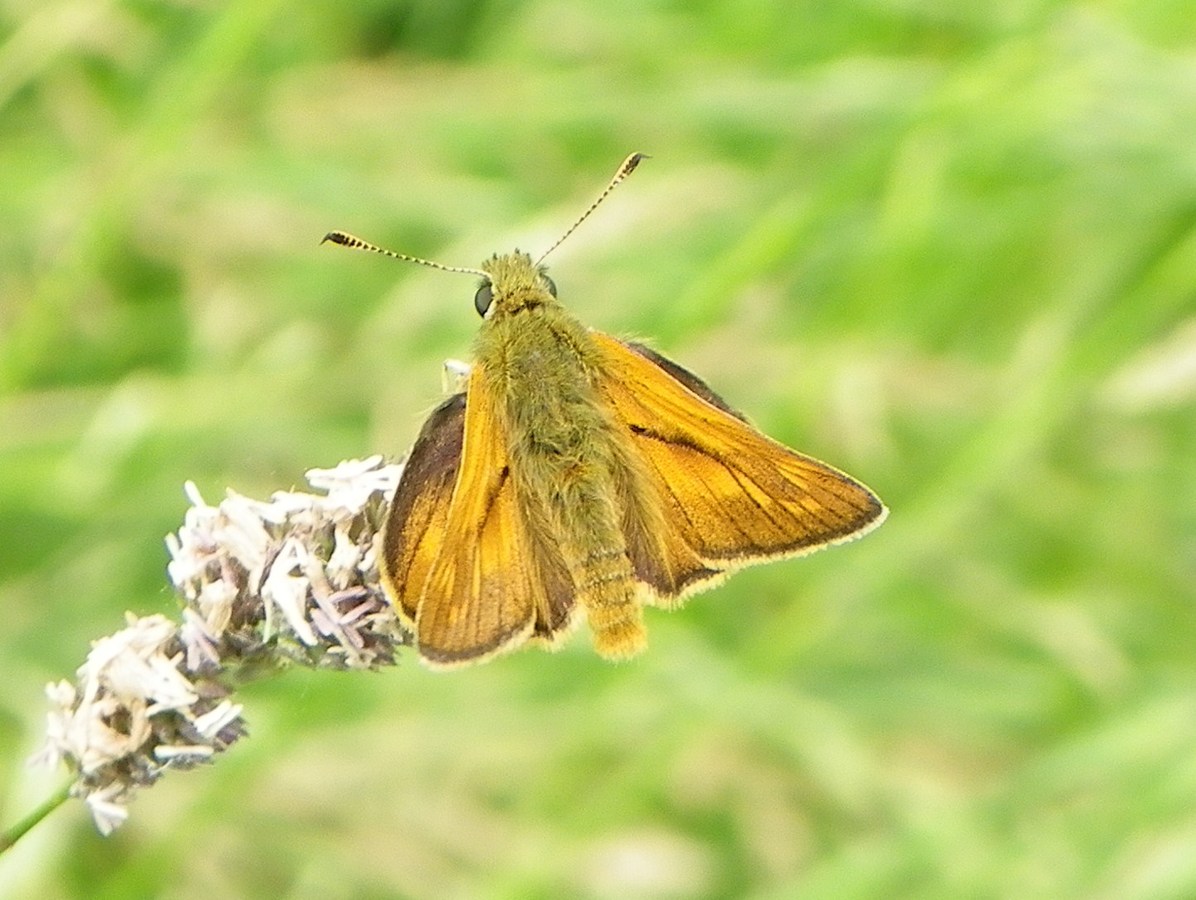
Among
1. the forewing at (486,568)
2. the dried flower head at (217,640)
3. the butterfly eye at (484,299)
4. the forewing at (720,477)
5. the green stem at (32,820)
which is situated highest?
the butterfly eye at (484,299)

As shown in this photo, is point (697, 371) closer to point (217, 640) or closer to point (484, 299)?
point (484, 299)

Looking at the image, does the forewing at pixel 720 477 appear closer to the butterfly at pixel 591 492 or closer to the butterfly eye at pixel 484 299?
the butterfly at pixel 591 492

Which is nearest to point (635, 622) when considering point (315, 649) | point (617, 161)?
point (315, 649)

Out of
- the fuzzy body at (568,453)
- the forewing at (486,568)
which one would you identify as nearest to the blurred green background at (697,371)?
the fuzzy body at (568,453)

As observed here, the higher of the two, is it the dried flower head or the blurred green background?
the blurred green background

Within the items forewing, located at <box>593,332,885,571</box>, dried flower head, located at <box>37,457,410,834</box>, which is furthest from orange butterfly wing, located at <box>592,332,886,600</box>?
dried flower head, located at <box>37,457,410,834</box>

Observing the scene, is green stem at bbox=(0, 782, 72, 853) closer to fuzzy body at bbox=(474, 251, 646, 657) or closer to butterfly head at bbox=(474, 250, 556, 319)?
fuzzy body at bbox=(474, 251, 646, 657)
